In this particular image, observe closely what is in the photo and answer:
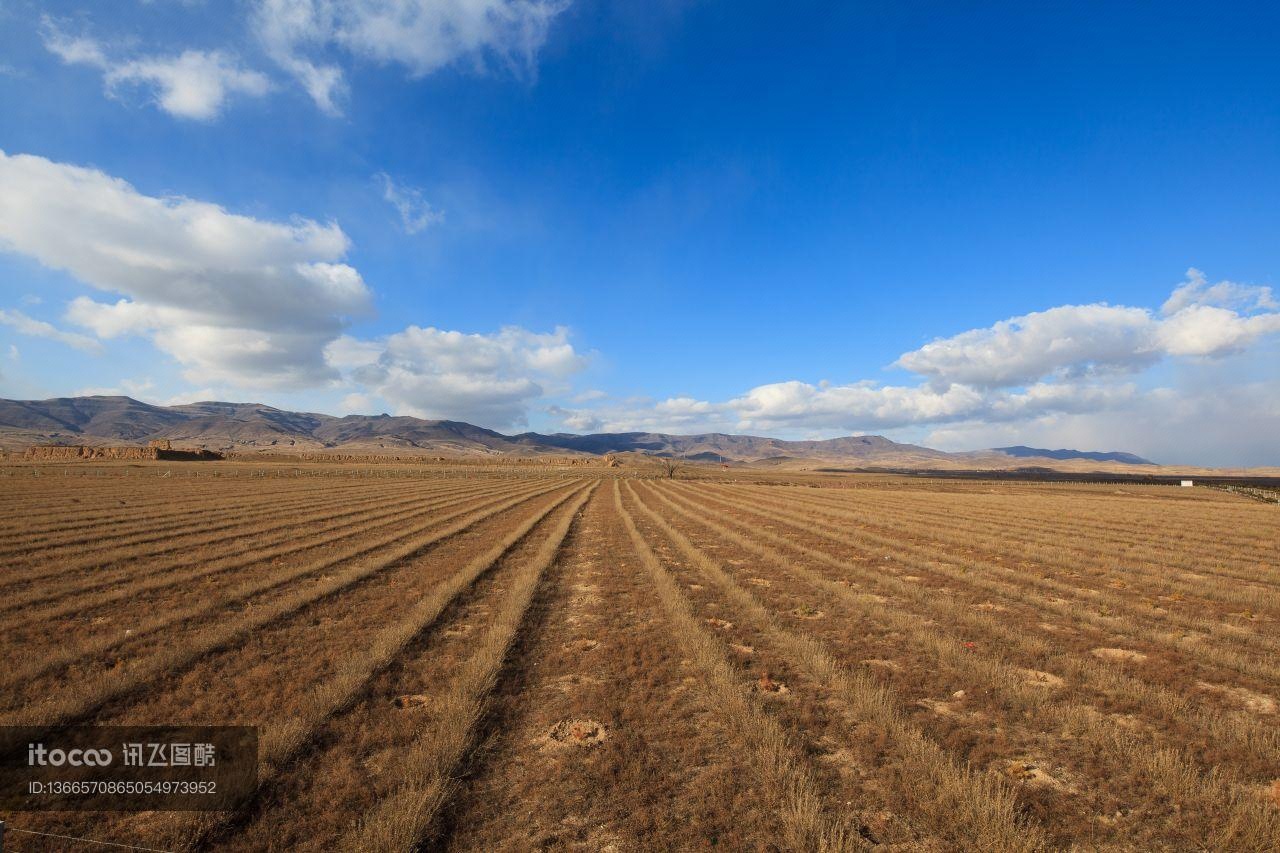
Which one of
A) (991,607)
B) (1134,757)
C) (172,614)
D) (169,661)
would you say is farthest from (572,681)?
(991,607)

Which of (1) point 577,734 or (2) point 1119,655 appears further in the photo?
(2) point 1119,655

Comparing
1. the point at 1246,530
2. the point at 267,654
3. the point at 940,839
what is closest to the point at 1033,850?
the point at 940,839

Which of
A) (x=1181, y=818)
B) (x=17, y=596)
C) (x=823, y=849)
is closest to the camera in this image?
(x=823, y=849)

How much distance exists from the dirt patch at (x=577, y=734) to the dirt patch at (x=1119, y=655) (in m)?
10.0

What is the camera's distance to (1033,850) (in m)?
4.89

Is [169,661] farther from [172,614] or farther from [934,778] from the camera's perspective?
[934,778]

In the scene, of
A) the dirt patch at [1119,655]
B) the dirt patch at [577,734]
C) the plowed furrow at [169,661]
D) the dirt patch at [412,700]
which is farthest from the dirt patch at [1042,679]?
the plowed furrow at [169,661]

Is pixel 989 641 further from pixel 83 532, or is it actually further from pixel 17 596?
pixel 83 532

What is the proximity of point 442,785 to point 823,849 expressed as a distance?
13.4ft

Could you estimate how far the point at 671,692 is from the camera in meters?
8.48

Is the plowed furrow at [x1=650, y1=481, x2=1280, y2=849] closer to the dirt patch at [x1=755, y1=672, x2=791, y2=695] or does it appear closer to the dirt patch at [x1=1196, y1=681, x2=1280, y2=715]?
the dirt patch at [x1=1196, y1=681, x2=1280, y2=715]

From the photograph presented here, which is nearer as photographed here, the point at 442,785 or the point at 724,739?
the point at 442,785

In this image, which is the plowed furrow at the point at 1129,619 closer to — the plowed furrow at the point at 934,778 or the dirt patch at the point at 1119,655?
the dirt patch at the point at 1119,655

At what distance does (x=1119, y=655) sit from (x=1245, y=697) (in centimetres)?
189
